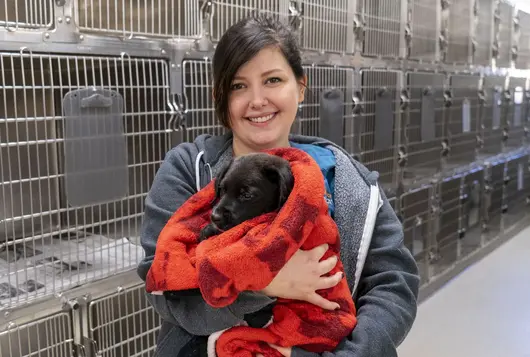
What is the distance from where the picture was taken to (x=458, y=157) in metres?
3.80

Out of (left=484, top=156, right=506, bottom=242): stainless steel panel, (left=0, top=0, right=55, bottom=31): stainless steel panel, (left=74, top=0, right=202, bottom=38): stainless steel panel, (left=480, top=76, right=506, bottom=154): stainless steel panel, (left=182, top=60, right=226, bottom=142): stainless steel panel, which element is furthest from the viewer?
(left=484, top=156, right=506, bottom=242): stainless steel panel

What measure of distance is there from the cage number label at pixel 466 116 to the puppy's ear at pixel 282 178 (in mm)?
3059

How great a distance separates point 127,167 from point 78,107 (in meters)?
0.25

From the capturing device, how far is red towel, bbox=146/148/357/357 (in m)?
0.99

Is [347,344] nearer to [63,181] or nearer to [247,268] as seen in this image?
[247,268]

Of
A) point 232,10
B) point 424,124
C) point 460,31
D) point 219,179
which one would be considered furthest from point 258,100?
point 460,31

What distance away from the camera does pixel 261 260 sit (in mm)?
983

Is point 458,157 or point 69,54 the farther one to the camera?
point 458,157

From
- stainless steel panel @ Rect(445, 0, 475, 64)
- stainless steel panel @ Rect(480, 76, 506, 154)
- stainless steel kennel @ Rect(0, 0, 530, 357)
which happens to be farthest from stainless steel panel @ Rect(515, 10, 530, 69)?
stainless steel kennel @ Rect(0, 0, 530, 357)

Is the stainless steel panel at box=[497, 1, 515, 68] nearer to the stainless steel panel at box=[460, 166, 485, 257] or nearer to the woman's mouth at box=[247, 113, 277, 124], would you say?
the stainless steel panel at box=[460, 166, 485, 257]

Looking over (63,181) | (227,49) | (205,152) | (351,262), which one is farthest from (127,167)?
(351,262)

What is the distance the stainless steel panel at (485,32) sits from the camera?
3.98m

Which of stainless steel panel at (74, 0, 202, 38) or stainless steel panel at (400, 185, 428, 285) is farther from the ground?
stainless steel panel at (74, 0, 202, 38)

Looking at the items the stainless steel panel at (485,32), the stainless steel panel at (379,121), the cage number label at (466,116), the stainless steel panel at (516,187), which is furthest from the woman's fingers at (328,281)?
the stainless steel panel at (516,187)
